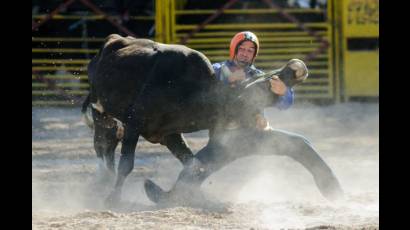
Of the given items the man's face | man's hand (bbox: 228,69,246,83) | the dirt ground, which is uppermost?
the man's face

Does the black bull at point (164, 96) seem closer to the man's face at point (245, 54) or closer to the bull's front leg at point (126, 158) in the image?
the bull's front leg at point (126, 158)

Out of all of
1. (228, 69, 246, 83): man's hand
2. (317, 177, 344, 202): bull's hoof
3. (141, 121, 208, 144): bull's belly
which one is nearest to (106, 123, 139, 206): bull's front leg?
(141, 121, 208, 144): bull's belly

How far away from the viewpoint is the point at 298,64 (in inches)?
Answer: 325

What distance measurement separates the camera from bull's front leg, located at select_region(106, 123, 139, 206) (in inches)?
327

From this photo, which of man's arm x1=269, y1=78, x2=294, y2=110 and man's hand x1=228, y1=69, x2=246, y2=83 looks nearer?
man's arm x1=269, y1=78, x2=294, y2=110

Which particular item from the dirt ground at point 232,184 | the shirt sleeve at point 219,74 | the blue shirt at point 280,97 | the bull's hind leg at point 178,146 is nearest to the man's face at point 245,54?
the blue shirt at point 280,97

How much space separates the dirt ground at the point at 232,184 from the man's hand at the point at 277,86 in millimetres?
906

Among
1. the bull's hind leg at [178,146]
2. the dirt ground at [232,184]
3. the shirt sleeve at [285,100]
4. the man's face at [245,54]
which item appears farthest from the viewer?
the bull's hind leg at [178,146]

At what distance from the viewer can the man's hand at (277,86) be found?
326 inches

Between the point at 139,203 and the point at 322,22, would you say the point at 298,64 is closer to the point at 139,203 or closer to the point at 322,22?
the point at 139,203

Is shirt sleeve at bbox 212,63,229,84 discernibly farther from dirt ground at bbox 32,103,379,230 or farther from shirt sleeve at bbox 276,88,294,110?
dirt ground at bbox 32,103,379,230
